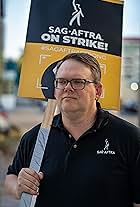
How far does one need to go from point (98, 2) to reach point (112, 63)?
1.18ft

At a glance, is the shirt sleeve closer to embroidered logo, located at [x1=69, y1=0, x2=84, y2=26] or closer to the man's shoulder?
the man's shoulder

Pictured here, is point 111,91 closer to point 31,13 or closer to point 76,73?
point 76,73

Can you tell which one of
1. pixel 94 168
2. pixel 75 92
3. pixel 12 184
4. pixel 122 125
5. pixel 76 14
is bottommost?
pixel 12 184

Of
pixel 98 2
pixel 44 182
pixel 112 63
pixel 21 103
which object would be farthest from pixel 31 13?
pixel 21 103

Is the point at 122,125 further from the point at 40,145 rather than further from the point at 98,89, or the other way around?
the point at 40,145

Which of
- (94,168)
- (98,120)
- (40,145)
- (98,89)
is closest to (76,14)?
(98,89)

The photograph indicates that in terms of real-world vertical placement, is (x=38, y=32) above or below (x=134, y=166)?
above

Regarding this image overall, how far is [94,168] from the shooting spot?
2.33 m

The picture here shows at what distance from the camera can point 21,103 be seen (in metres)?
45.7

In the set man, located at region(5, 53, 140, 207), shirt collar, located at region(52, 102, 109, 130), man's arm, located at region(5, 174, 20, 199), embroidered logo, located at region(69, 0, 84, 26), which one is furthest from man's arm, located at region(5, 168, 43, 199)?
embroidered logo, located at region(69, 0, 84, 26)

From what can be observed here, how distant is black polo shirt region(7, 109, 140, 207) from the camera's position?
7.60 feet

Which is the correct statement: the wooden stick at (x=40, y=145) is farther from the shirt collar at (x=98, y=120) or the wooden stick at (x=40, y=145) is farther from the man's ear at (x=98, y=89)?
the man's ear at (x=98, y=89)

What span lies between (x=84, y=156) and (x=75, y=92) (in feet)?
1.13

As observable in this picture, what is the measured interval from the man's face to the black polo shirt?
160 millimetres
